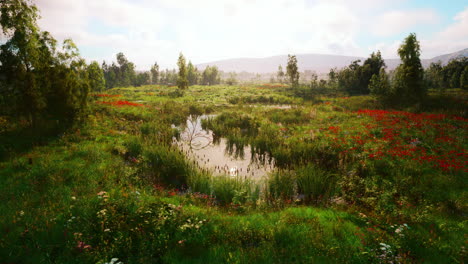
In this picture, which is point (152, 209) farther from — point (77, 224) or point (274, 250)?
point (274, 250)

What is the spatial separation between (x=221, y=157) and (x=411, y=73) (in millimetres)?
22753

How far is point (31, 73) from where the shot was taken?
10.1 m

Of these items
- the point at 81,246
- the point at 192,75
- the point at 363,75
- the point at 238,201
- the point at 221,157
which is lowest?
the point at 238,201

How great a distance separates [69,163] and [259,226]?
8.01 m

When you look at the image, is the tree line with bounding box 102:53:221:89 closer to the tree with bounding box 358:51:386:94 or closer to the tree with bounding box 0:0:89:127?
the tree with bounding box 358:51:386:94

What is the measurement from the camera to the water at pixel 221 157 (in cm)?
1022

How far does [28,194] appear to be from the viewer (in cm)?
636

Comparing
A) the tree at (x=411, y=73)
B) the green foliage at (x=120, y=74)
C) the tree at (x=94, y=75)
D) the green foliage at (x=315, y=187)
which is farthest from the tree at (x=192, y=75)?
the green foliage at (x=315, y=187)

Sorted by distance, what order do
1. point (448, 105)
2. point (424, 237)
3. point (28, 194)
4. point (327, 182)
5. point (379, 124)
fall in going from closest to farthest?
point (424, 237) → point (28, 194) → point (327, 182) → point (379, 124) → point (448, 105)

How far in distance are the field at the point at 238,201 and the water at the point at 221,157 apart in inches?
22.1

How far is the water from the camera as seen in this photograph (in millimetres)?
10217

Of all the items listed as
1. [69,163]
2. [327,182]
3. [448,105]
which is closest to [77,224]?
[69,163]

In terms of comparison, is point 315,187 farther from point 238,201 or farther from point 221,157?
point 221,157

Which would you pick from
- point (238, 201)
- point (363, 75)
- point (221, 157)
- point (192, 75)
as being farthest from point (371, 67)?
point (192, 75)
